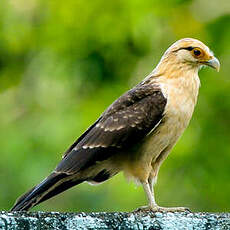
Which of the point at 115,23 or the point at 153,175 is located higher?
the point at 115,23

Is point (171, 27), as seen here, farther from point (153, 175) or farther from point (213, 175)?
point (153, 175)

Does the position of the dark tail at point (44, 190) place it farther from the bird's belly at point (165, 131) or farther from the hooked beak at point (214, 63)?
the hooked beak at point (214, 63)

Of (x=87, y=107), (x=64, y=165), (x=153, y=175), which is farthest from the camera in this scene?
(x=87, y=107)

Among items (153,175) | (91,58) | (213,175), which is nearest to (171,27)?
(91,58)

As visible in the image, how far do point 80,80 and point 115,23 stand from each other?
0.62 metres

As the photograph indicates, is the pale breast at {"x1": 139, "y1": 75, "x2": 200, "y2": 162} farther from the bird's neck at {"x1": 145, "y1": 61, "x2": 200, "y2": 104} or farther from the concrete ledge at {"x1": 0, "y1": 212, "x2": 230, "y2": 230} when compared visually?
the concrete ledge at {"x1": 0, "y1": 212, "x2": 230, "y2": 230}

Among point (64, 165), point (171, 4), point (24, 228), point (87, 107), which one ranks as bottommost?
point (24, 228)

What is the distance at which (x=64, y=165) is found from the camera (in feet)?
16.7

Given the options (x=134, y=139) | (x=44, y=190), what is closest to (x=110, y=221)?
(x=44, y=190)

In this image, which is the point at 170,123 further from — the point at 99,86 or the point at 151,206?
the point at 99,86

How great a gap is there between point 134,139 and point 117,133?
12cm

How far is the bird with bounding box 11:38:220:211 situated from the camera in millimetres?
5113

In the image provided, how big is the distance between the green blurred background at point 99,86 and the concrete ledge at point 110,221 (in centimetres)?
328

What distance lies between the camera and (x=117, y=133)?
17.1ft
